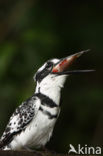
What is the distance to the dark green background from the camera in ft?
16.8

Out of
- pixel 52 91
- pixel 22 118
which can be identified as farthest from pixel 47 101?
pixel 22 118

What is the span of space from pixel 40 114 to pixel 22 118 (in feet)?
0.47

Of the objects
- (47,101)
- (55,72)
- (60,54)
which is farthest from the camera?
(60,54)

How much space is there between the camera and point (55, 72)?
378 cm

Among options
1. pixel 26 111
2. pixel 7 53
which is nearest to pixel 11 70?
pixel 7 53

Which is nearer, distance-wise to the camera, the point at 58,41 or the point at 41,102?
the point at 41,102

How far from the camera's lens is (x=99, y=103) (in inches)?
213

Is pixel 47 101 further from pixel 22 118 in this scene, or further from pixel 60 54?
pixel 60 54

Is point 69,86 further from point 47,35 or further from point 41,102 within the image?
point 41,102

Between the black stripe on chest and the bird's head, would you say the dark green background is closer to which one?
the bird's head

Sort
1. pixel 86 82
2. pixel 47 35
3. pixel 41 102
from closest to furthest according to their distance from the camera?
pixel 41 102 < pixel 47 35 < pixel 86 82


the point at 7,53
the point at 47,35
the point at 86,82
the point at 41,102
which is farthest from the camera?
A: the point at 86,82

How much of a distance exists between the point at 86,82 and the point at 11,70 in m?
0.98

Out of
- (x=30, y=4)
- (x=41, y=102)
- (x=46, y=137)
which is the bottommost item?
(x=46, y=137)
